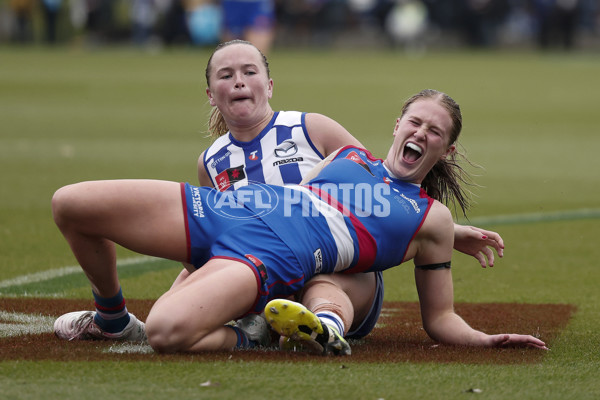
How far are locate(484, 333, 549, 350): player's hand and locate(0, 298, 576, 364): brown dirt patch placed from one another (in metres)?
0.03

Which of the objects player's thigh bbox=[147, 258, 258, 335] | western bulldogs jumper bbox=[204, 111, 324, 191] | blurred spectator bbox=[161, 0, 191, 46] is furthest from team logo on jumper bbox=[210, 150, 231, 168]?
blurred spectator bbox=[161, 0, 191, 46]

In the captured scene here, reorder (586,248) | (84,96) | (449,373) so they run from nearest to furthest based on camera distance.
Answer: (449,373) → (586,248) → (84,96)

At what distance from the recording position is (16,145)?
13812 mm

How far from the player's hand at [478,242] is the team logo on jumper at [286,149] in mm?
950

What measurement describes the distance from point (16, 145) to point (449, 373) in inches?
412

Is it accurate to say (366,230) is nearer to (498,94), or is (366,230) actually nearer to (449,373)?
(449,373)

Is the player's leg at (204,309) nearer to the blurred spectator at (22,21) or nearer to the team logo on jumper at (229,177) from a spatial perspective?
the team logo on jumper at (229,177)

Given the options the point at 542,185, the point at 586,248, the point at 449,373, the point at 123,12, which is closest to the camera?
the point at 449,373

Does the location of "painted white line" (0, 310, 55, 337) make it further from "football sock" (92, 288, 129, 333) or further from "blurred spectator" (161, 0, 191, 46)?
"blurred spectator" (161, 0, 191, 46)

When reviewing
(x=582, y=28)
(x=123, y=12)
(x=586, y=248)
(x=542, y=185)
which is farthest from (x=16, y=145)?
(x=582, y=28)

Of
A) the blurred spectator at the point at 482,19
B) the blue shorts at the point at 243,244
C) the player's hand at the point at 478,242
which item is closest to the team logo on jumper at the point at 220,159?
the blue shorts at the point at 243,244

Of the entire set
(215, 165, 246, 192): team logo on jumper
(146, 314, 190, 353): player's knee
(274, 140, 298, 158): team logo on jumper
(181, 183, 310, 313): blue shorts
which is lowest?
(146, 314, 190, 353): player's knee

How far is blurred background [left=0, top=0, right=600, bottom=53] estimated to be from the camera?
33469mm

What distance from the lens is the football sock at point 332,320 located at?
4.57 m
